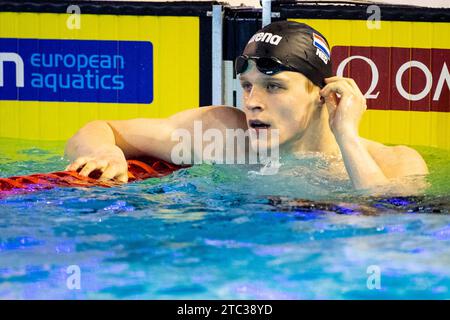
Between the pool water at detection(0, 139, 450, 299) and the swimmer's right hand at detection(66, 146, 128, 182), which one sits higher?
the swimmer's right hand at detection(66, 146, 128, 182)

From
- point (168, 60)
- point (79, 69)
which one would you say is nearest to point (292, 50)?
point (168, 60)

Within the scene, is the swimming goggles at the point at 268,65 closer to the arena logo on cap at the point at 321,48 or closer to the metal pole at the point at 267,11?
the arena logo on cap at the point at 321,48

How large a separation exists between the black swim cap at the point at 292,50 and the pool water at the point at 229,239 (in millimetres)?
352

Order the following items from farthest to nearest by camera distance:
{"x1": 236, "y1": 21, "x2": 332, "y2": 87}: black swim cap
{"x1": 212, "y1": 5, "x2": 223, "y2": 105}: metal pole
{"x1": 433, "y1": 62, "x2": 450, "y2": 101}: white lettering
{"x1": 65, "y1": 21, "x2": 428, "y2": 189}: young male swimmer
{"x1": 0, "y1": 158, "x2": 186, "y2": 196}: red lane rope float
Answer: {"x1": 212, "y1": 5, "x2": 223, "y2": 105}: metal pole < {"x1": 433, "y1": 62, "x2": 450, "y2": 101}: white lettering < {"x1": 236, "y1": 21, "x2": 332, "y2": 87}: black swim cap < {"x1": 65, "y1": 21, "x2": 428, "y2": 189}: young male swimmer < {"x1": 0, "y1": 158, "x2": 186, "y2": 196}: red lane rope float

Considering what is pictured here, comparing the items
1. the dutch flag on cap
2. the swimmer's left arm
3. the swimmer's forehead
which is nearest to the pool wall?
the dutch flag on cap

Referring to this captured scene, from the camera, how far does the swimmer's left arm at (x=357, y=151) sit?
304 centimetres

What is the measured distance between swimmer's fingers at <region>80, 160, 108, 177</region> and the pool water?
64 mm

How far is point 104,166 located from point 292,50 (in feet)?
2.71

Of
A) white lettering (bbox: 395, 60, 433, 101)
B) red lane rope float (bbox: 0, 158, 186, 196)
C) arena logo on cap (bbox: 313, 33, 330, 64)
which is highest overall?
arena logo on cap (bbox: 313, 33, 330, 64)

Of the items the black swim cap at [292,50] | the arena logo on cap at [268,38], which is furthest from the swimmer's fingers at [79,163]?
the arena logo on cap at [268,38]

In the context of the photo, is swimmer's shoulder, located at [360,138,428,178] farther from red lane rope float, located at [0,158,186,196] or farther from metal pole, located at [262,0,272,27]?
metal pole, located at [262,0,272,27]

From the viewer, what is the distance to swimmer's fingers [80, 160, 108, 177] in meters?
2.97
